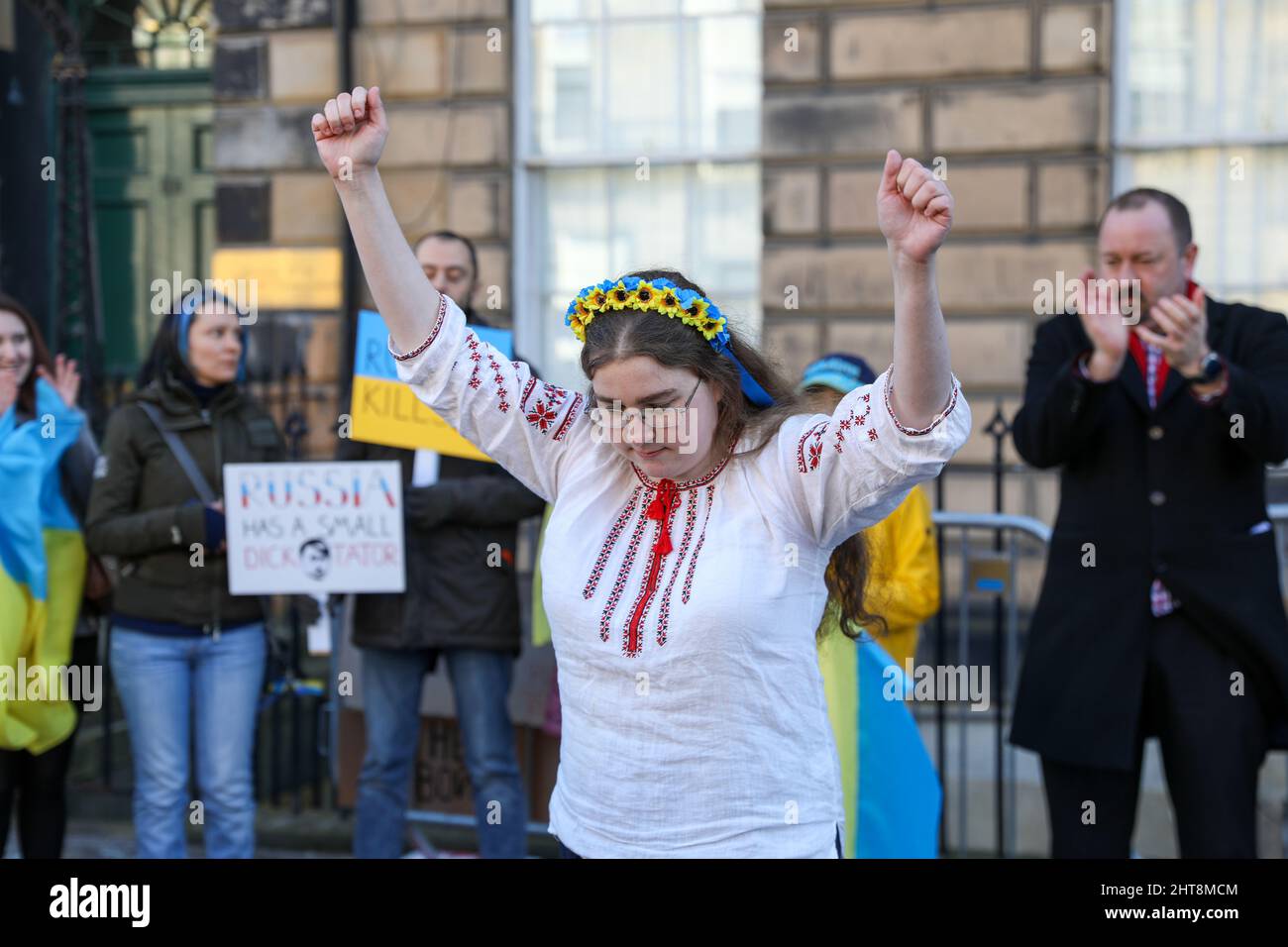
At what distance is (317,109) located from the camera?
875 cm

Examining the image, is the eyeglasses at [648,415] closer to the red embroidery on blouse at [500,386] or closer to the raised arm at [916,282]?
the red embroidery on blouse at [500,386]

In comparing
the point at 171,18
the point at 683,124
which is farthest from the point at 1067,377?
the point at 171,18

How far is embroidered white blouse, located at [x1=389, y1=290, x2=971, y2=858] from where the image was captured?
2279 mm

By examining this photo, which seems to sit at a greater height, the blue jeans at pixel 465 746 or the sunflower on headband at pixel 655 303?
the sunflower on headband at pixel 655 303

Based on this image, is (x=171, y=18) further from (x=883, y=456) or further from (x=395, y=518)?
(x=883, y=456)

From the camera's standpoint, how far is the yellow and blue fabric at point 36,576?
4.58 meters

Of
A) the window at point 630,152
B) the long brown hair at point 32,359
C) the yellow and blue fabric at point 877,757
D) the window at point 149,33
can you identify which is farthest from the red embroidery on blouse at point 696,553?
the window at point 149,33

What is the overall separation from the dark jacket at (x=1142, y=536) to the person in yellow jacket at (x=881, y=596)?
438 mm

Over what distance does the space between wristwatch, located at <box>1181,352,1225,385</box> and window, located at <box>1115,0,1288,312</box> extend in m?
Result: 4.73

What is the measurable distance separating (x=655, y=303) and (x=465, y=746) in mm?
2808

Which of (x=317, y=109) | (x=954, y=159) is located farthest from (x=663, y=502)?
(x=317, y=109)

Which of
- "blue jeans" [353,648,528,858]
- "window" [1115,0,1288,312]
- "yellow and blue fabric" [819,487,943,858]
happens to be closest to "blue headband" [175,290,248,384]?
"blue jeans" [353,648,528,858]

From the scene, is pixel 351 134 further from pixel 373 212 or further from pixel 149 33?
pixel 149 33

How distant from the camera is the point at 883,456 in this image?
2.16m
